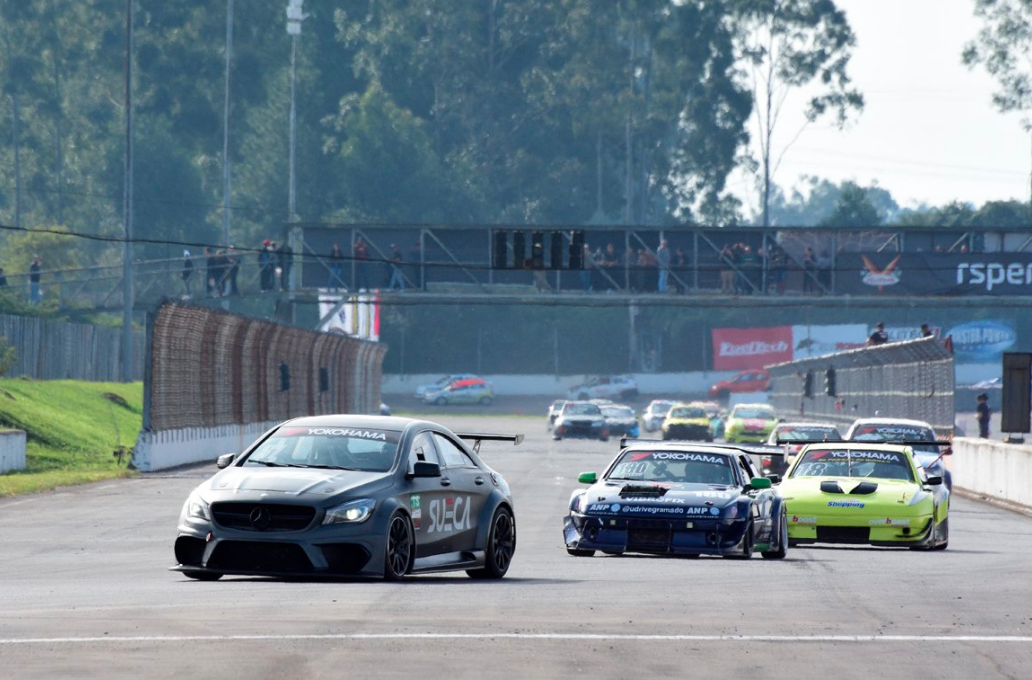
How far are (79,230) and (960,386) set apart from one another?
164 ft

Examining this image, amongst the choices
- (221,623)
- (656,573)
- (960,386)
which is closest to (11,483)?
(656,573)

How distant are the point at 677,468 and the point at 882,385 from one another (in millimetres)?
31363

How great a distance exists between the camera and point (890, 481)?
20422 mm

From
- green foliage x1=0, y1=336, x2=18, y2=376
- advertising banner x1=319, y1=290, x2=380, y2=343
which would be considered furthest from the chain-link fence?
advertising banner x1=319, y1=290, x2=380, y2=343

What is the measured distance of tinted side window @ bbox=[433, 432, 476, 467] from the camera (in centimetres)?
1446

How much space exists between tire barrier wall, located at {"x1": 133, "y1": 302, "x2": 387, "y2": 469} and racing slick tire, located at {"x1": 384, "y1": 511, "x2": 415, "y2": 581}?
2132cm

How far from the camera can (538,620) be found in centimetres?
1078

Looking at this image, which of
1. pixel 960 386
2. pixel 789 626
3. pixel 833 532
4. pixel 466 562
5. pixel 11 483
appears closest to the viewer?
pixel 789 626

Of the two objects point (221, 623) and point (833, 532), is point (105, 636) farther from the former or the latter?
point (833, 532)

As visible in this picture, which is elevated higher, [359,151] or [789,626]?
[359,151]

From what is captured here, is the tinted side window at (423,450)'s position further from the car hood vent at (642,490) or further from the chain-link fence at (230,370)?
the chain-link fence at (230,370)

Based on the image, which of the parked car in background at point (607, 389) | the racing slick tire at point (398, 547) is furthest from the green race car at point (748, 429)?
the parked car in background at point (607, 389)

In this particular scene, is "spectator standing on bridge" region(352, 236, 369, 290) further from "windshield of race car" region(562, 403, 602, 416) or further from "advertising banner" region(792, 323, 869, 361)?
"advertising banner" region(792, 323, 869, 361)

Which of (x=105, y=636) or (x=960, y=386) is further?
(x=960, y=386)
